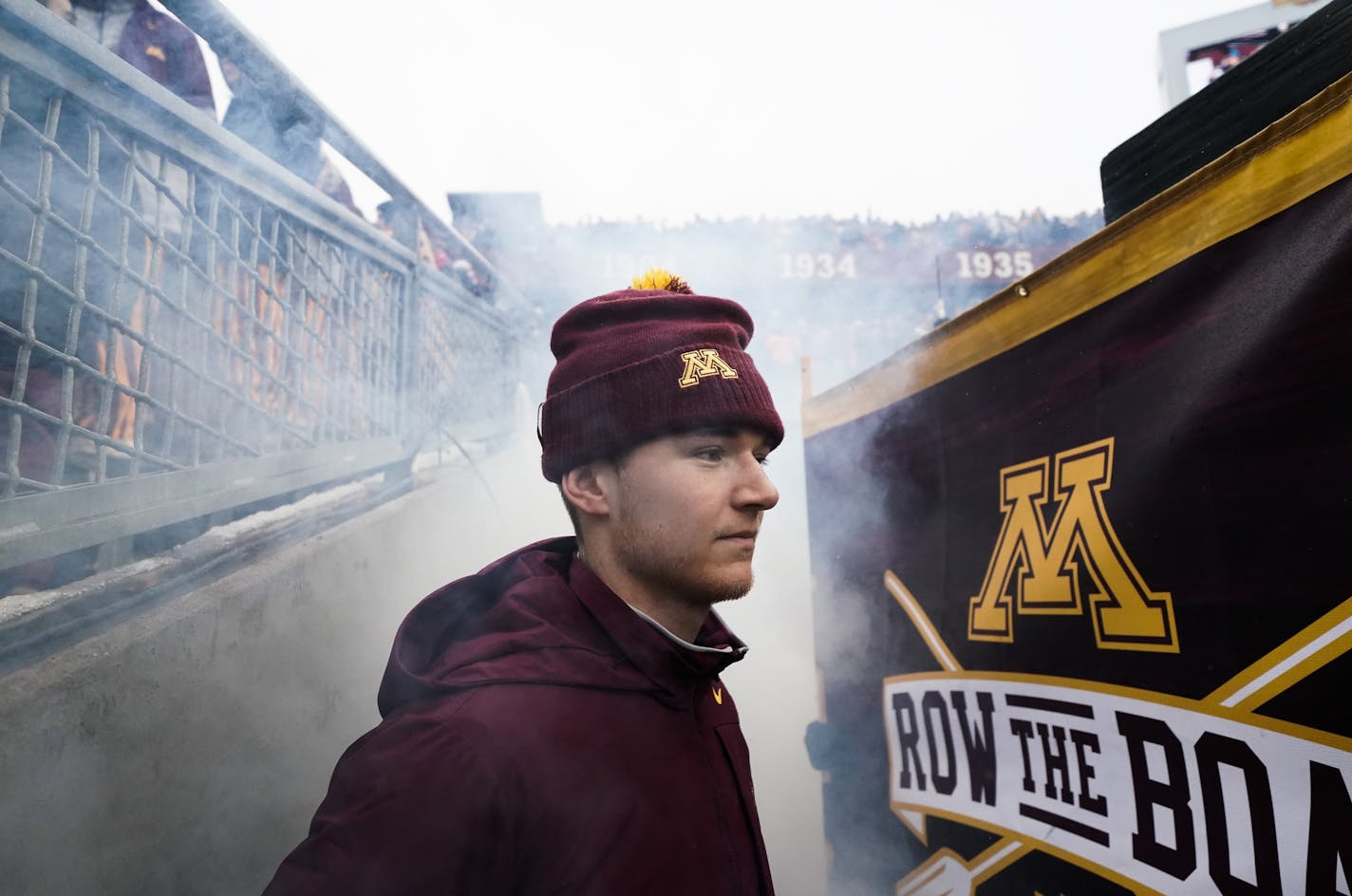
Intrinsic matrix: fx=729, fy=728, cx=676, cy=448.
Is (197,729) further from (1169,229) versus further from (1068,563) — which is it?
(1169,229)

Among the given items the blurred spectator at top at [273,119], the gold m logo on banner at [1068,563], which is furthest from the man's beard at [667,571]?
the blurred spectator at top at [273,119]

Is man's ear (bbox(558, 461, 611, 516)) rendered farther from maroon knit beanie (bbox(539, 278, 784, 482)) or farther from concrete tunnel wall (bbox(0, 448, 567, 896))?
concrete tunnel wall (bbox(0, 448, 567, 896))

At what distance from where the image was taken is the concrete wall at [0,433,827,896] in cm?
136

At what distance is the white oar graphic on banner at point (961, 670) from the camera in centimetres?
130

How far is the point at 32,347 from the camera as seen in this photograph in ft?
5.01

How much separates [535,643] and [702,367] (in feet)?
2.21

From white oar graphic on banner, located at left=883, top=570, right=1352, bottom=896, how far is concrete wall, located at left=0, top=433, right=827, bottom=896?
6.50ft

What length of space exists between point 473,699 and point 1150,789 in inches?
58.7

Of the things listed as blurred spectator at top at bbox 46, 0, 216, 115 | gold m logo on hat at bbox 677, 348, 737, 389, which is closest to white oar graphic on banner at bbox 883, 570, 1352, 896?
gold m logo on hat at bbox 677, 348, 737, 389

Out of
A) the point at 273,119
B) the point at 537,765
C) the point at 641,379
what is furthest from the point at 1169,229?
the point at 273,119

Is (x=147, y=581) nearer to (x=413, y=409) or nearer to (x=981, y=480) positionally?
(x=413, y=409)

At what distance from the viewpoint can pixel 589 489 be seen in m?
1.65

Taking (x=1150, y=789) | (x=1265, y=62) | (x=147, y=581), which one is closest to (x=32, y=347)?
(x=147, y=581)

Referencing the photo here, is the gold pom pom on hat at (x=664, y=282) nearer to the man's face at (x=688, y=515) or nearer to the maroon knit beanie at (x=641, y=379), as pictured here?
the maroon knit beanie at (x=641, y=379)
